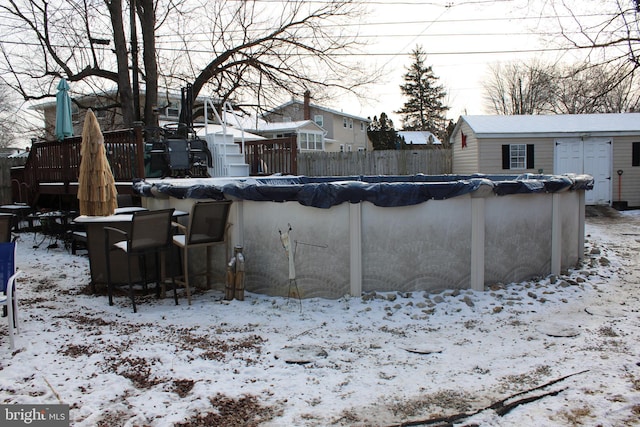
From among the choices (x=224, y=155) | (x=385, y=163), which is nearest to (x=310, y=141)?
(x=385, y=163)

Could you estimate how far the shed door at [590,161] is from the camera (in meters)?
14.8

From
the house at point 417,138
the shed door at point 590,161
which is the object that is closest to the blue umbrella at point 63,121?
the shed door at point 590,161

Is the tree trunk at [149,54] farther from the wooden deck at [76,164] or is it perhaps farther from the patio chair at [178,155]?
the patio chair at [178,155]

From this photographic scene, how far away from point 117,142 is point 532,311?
7.78 m

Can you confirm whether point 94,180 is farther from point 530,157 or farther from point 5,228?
point 530,157

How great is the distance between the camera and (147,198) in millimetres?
6812

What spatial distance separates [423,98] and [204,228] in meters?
40.2

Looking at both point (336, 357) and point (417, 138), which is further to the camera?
point (417, 138)

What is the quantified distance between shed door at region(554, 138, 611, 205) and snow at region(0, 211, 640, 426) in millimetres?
10387

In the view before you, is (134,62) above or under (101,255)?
above

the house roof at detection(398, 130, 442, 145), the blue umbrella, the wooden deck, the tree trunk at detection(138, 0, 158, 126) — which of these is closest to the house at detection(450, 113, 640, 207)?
the wooden deck

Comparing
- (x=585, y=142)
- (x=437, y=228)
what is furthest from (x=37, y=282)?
(x=585, y=142)

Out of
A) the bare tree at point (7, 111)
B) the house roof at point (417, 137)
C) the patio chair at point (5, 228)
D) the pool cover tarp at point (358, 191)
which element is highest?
the bare tree at point (7, 111)

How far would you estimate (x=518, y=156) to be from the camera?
1532cm
